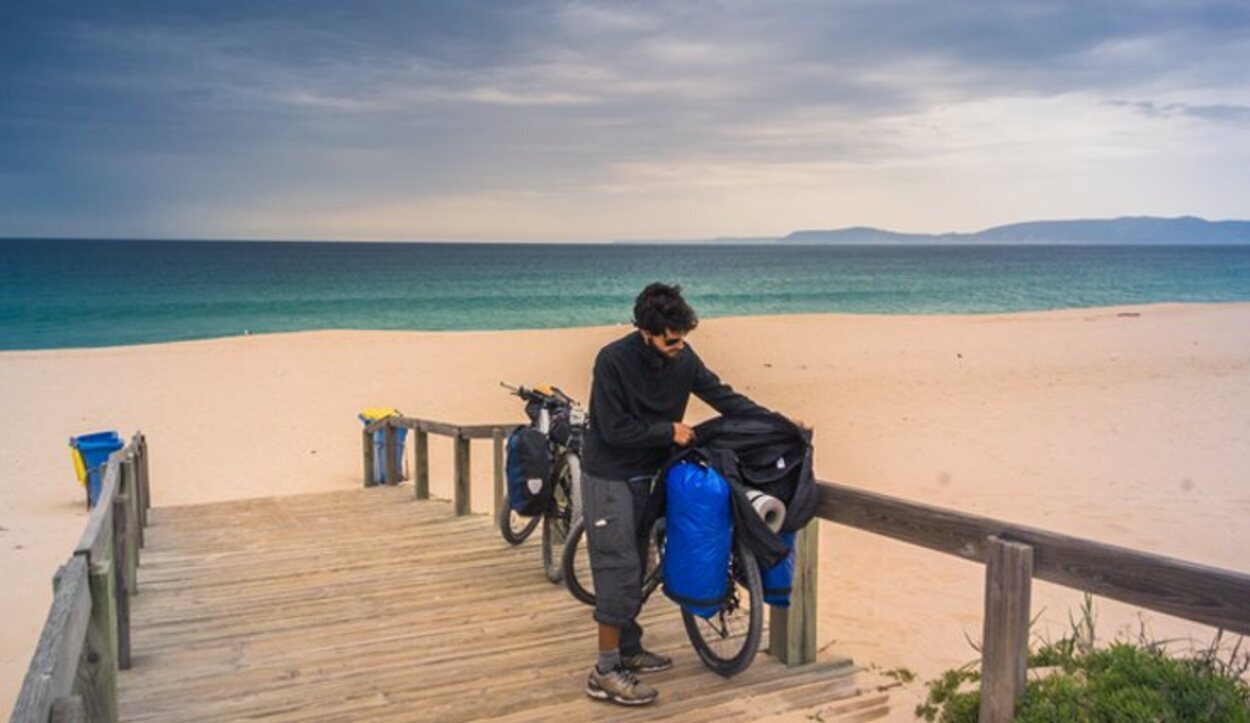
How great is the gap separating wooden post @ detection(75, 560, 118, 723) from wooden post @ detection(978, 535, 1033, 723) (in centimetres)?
304

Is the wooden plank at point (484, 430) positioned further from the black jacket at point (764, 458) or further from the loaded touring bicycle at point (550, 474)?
the black jacket at point (764, 458)

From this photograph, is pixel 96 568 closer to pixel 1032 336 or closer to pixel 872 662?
pixel 872 662

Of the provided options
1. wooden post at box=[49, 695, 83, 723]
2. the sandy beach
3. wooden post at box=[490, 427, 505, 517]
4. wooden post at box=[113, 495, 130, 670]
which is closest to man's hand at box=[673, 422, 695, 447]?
the sandy beach

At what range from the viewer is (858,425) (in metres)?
15.0

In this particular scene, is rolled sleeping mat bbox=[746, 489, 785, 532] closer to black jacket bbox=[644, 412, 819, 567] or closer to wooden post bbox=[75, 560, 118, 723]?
black jacket bbox=[644, 412, 819, 567]

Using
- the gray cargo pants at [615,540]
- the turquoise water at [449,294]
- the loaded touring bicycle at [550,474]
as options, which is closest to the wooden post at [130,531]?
the loaded touring bicycle at [550,474]

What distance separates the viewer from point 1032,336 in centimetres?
2795

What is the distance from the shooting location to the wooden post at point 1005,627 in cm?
362

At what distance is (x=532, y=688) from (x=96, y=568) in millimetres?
1850

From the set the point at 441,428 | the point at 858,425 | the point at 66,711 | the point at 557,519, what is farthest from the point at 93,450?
the point at 858,425

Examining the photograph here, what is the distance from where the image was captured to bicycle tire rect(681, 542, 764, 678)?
4.27 m

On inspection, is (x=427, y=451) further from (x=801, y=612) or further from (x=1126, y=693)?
(x=1126, y=693)

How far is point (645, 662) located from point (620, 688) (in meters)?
0.43

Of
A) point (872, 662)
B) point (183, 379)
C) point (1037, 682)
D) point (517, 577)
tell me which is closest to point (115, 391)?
point (183, 379)
